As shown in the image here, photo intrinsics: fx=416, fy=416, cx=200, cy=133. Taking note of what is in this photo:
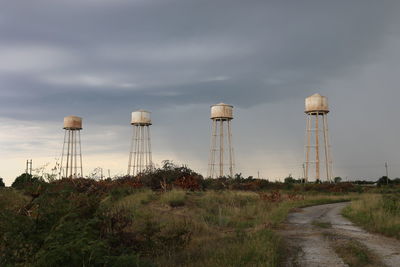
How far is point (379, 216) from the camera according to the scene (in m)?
17.3

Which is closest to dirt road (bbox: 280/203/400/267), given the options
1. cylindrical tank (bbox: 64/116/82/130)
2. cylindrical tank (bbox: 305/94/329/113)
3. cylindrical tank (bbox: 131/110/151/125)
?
cylindrical tank (bbox: 305/94/329/113)

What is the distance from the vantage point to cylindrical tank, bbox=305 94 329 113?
168 feet

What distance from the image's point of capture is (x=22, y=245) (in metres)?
7.84

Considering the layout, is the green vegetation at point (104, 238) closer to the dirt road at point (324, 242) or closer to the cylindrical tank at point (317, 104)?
the dirt road at point (324, 242)

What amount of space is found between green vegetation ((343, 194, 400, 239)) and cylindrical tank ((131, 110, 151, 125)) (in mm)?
36544

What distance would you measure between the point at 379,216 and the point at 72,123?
48098 millimetres

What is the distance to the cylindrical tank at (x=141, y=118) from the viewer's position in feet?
180

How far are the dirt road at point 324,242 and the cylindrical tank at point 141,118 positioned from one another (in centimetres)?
3843

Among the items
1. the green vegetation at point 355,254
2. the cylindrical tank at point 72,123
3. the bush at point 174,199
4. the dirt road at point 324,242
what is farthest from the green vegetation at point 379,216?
the cylindrical tank at point 72,123

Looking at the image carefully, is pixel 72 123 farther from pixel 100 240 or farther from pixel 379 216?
pixel 100 240

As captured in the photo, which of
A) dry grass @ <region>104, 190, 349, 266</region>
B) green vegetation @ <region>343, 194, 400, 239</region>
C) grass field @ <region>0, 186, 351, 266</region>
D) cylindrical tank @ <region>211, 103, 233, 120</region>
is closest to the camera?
grass field @ <region>0, 186, 351, 266</region>

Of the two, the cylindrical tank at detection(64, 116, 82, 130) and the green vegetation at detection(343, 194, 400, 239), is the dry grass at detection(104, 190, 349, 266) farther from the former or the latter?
the cylindrical tank at detection(64, 116, 82, 130)

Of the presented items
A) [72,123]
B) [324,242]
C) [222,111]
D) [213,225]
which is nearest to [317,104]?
[222,111]

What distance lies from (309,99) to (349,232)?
39.1 m
